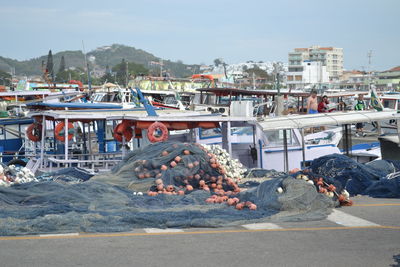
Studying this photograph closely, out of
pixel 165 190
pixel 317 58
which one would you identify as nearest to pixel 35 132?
pixel 165 190

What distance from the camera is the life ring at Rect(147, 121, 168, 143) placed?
14.7 meters

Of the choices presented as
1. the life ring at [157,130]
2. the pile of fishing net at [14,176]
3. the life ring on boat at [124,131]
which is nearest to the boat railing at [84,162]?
the life ring on boat at [124,131]

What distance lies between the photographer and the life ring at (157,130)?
14688 mm

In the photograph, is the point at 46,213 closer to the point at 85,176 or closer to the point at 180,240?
the point at 180,240

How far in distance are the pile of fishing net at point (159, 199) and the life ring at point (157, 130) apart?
6.80ft

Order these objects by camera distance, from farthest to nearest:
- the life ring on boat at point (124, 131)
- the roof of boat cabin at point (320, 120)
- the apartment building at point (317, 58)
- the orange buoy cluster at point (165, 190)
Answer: the apartment building at point (317, 58), the life ring on boat at point (124, 131), the roof of boat cabin at point (320, 120), the orange buoy cluster at point (165, 190)

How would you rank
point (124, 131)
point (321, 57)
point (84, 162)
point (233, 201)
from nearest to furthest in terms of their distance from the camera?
1. point (233, 201)
2. point (124, 131)
3. point (84, 162)
4. point (321, 57)

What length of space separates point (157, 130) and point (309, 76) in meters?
68.1

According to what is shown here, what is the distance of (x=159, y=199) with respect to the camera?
10.4 metres

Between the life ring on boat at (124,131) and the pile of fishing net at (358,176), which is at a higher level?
the life ring on boat at (124,131)

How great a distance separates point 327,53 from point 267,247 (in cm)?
18106

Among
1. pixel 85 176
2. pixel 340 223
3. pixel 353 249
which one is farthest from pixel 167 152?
pixel 353 249

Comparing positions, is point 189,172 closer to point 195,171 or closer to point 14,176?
point 195,171

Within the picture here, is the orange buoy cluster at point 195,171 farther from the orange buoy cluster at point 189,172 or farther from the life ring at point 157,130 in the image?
the life ring at point 157,130
